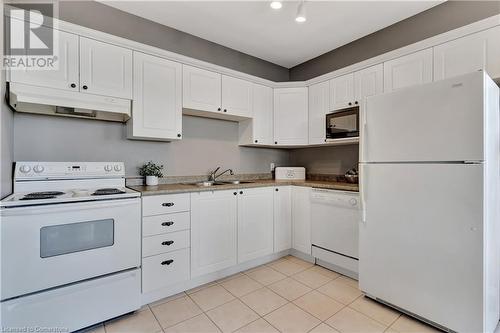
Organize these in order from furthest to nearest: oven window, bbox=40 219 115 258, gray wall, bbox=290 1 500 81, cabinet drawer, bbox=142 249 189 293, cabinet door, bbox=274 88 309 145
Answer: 1. cabinet door, bbox=274 88 309 145
2. gray wall, bbox=290 1 500 81
3. cabinet drawer, bbox=142 249 189 293
4. oven window, bbox=40 219 115 258

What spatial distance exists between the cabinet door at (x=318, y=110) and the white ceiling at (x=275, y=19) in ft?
1.93

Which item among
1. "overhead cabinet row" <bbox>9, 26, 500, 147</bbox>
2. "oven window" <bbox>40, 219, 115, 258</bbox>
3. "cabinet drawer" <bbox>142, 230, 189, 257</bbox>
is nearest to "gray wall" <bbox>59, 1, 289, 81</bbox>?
"overhead cabinet row" <bbox>9, 26, 500, 147</bbox>

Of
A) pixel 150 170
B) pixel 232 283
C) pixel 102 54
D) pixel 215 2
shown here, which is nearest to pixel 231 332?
pixel 232 283

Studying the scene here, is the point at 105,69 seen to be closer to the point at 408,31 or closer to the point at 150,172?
the point at 150,172

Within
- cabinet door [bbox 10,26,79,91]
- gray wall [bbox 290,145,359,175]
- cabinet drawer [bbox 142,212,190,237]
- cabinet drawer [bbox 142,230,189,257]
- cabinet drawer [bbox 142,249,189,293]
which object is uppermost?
cabinet door [bbox 10,26,79,91]

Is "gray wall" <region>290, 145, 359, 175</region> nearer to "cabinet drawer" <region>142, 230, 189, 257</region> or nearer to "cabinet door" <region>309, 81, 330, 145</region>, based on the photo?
"cabinet door" <region>309, 81, 330, 145</region>

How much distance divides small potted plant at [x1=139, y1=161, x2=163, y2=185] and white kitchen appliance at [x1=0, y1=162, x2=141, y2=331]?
55 cm

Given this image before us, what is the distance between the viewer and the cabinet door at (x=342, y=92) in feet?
8.89

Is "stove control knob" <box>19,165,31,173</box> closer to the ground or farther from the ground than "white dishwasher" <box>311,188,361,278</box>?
farther from the ground

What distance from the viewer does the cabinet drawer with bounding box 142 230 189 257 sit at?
193 cm

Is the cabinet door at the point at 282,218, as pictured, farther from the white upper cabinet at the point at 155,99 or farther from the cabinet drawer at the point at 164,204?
the white upper cabinet at the point at 155,99

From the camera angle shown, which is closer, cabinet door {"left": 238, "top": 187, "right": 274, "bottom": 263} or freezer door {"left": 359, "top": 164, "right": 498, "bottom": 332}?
freezer door {"left": 359, "top": 164, "right": 498, "bottom": 332}

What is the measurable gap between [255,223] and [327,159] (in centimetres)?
140

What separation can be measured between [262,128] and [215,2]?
4.87 feet
